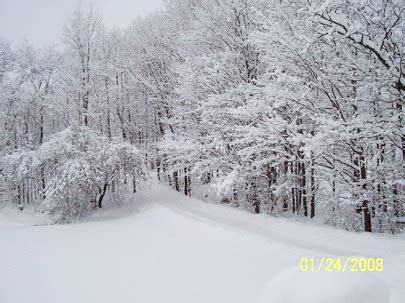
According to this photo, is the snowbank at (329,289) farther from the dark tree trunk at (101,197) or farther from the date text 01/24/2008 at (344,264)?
the dark tree trunk at (101,197)

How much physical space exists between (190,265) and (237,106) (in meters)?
8.32

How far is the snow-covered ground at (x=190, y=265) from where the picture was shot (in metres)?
4.52

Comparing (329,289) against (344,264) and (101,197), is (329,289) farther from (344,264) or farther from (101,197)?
(101,197)

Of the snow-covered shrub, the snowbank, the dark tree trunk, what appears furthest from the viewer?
the dark tree trunk

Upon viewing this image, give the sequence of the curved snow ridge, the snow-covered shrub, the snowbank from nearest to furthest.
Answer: the snowbank → the curved snow ridge → the snow-covered shrub

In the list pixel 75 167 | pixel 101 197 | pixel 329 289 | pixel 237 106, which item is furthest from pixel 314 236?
pixel 101 197

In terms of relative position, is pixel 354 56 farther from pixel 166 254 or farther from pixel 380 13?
pixel 166 254

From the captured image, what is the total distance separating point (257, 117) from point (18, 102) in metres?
20.1

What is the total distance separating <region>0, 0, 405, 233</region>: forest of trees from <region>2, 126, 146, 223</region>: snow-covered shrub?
69mm

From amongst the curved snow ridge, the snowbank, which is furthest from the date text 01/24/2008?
the curved snow ridge

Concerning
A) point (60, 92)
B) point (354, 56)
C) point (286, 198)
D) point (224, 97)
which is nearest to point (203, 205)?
point (286, 198)

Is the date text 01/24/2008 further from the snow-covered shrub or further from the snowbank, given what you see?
the snow-covered shrub

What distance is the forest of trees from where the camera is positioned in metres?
8.04

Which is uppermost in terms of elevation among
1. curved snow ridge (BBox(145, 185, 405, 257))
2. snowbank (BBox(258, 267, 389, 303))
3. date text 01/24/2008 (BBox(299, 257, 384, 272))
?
snowbank (BBox(258, 267, 389, 303))
